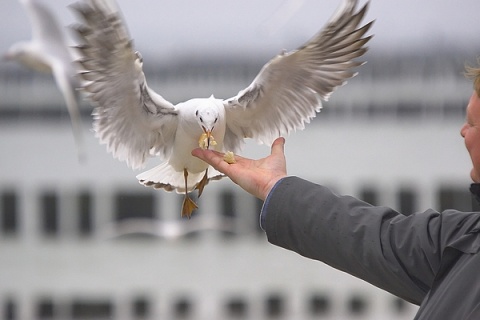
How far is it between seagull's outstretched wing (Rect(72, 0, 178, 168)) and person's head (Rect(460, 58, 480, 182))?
538 mm

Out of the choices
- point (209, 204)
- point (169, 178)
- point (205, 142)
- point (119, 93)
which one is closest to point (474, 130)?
point (205, 142)

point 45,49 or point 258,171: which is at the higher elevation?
point 258,171

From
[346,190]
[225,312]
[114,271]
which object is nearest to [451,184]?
[346,190]

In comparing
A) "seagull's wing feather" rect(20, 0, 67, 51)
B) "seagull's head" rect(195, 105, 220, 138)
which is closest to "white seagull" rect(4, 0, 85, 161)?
A: "seagull's wing feather" rect(20, 0, 67, 51)

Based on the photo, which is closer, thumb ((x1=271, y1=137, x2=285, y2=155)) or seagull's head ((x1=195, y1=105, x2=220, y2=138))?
thumb ((x1=271, y1=137, x2=285, y2=155))

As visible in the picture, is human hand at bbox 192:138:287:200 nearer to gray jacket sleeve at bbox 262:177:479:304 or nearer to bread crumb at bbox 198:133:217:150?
gray jacket sleeve at bbox 262:177:479:304

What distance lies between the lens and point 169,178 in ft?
6.41

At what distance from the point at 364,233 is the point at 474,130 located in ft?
0.56

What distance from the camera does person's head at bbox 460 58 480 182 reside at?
110 cm

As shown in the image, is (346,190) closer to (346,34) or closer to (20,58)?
(20,58)

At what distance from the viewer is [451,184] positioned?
35.1ft

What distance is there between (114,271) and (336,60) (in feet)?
30.7

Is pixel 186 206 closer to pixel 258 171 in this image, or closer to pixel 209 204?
pixel 258 171

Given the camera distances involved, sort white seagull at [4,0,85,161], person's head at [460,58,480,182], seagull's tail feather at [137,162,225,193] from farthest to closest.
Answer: white seagull at [4,0,85,161] < seagull's tail feather at [137,162,225,193] < person's head at [460,58,480,182]
